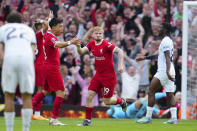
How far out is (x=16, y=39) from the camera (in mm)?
8617

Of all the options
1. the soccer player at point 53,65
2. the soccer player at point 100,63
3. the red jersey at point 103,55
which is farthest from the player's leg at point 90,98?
the soccer player at point 53,65

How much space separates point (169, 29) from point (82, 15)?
22.3 feet

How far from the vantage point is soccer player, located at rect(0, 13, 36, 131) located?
8523mm

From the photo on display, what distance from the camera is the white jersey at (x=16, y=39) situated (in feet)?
28.1

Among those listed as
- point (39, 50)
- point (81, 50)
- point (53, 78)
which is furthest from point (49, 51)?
point (39, 50)

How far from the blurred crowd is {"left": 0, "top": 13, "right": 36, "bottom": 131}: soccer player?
8416 millimetres

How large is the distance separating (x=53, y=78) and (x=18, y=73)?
393 centimetres

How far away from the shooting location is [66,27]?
19.0 m

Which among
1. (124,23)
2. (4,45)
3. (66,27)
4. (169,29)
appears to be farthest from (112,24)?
(4,45)

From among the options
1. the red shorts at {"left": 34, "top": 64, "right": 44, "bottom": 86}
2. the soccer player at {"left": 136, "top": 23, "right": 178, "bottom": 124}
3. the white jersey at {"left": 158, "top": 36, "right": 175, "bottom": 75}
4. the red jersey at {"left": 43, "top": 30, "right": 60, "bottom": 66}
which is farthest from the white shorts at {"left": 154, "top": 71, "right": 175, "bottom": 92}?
the red shorts at {"left": 34, "top": 64, "right": 44, "bottom": 86}

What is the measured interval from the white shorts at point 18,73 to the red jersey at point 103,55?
380 cm

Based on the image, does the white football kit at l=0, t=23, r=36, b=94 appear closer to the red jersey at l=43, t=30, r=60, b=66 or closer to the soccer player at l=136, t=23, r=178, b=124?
the red jersey at l=43, t=30, r=60, b=66

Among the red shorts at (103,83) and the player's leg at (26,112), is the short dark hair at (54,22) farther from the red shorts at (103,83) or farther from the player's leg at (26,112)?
the player's leg at (26,112)

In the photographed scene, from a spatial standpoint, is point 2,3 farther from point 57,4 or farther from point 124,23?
point 124,23
